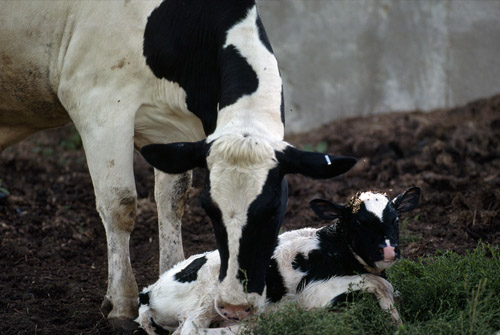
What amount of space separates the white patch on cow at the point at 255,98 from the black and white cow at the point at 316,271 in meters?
0.64

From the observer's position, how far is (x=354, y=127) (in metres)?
9.34

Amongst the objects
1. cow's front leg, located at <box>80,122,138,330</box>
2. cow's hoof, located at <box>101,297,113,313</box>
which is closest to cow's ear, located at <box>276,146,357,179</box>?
cow's front leg, located at <box>80,122,138,330</box>

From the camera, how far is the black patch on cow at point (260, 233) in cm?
391

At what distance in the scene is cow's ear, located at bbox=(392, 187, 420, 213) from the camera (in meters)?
4.62

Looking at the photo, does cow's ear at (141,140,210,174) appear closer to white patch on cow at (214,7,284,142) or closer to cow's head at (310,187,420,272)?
white patch on cow at (214,7,284,142)

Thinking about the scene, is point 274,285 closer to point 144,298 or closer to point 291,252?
point 291,252

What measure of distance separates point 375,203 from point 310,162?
24.0 inches

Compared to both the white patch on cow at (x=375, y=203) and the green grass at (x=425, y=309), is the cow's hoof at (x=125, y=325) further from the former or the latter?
the white patch on cow at (x=375, y=203)

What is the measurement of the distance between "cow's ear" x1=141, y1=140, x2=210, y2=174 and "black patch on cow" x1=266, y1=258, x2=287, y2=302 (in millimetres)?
800

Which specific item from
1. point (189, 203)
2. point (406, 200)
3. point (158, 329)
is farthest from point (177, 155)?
point (189, 203)

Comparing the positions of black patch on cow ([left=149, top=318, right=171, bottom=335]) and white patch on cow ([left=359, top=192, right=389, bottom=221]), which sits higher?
white patch on cow ([left=359, top=192, right=389, bottom=221])

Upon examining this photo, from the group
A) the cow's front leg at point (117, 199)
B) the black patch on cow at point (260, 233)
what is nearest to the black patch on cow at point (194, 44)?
the cow's front leg at point (117, 199)

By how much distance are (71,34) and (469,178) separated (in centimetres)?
398

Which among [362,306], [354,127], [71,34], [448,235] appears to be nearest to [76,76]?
[71,34]
